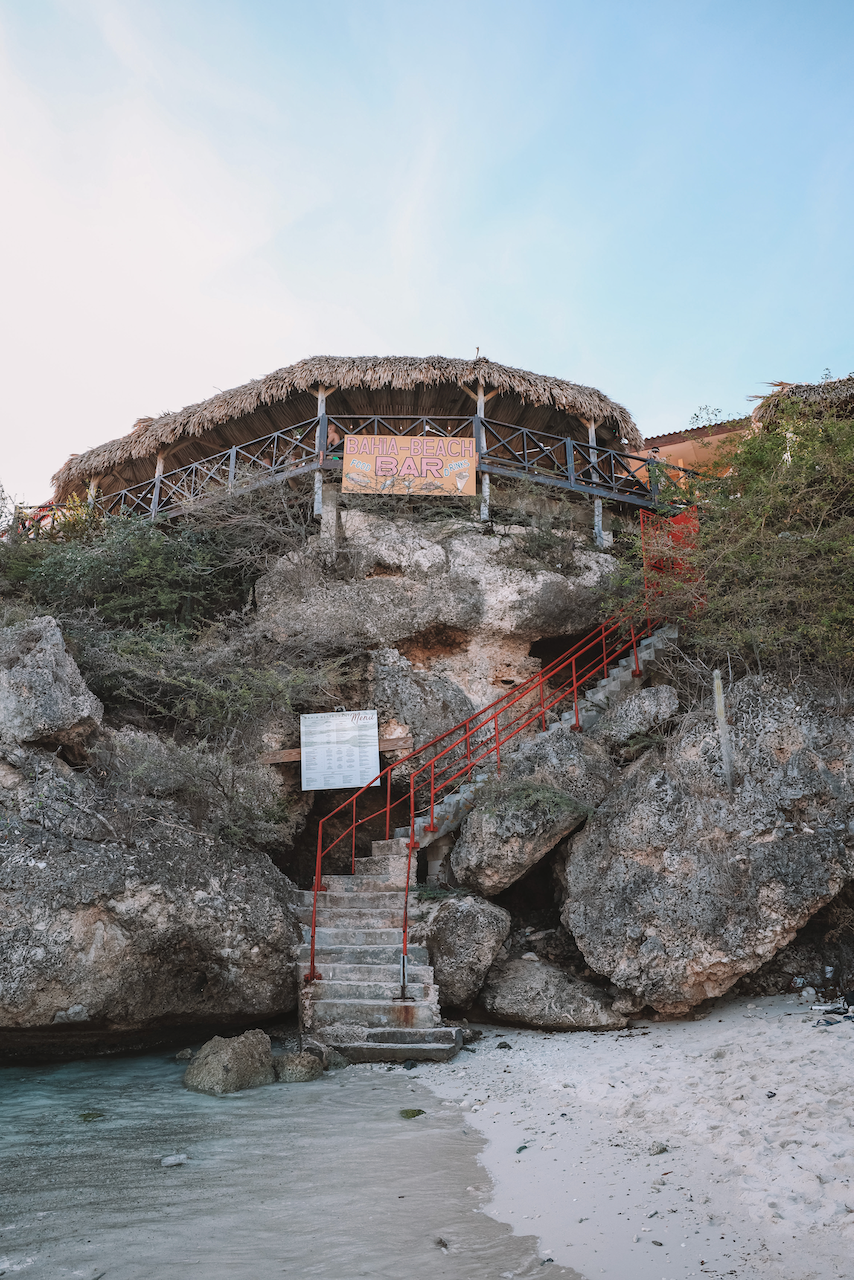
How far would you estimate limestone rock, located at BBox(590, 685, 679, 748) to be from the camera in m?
8.88

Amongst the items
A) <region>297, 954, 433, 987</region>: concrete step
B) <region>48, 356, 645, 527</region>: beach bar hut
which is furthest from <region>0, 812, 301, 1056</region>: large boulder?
<region>48, 356, 645, 527</region>: beach bar hut

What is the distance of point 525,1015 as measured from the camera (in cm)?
747

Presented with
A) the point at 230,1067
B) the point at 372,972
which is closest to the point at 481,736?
the point at 372,972

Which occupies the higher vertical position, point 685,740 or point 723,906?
point 685,740

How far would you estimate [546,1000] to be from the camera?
295 inches

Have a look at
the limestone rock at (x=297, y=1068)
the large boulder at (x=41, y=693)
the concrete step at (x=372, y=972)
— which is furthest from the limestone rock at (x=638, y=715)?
the large boulder at (x=41, y=693)

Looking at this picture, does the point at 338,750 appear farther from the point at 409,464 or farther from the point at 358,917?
the point at 409,464

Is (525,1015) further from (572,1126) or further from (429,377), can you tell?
(429,377)

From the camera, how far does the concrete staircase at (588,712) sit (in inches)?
352

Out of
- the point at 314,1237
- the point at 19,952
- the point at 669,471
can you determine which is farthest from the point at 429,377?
the point at 314,1237

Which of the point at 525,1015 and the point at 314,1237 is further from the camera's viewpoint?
the point at 525,1015

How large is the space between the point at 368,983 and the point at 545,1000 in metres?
1.66

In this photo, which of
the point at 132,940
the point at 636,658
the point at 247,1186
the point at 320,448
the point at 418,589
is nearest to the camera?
the point at 247,1186

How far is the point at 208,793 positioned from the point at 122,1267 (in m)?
4.81
